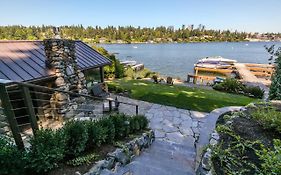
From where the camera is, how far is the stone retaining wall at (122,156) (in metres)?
2.86

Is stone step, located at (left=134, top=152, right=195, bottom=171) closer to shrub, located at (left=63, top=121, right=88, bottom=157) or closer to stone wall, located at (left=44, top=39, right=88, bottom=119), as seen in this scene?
shrub, located at (left=63, top=121, right=88, bottom=157)

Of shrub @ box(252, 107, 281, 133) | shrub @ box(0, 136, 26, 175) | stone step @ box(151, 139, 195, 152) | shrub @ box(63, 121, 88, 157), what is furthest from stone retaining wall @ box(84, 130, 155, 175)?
shrub @ box(252, 107, 281, 133)

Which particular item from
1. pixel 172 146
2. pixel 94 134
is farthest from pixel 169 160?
pixel 94 134

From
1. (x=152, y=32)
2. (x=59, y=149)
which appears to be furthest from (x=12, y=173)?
(x=152, y=32)

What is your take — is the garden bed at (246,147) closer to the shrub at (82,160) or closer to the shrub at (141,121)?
the shrub at (82,160)

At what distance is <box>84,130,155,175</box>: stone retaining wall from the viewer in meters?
2.86

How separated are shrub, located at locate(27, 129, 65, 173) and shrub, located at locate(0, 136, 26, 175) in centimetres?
8

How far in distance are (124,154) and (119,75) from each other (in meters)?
14.1

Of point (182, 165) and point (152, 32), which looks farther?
point (152, 32)

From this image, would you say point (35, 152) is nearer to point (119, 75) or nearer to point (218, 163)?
point (218, 163)

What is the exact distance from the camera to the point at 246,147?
3.44 meters

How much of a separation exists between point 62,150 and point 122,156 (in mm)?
1404

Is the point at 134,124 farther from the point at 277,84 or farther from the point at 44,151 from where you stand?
the point at 277,84

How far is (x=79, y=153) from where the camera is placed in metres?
2.87
